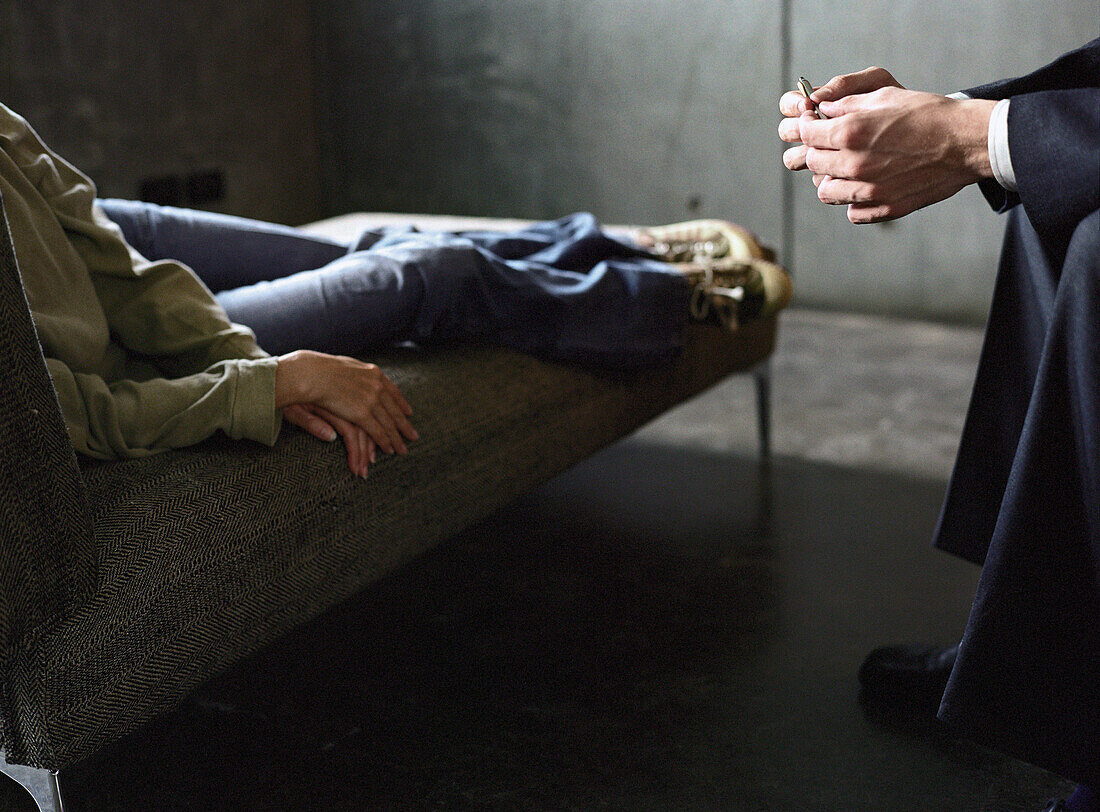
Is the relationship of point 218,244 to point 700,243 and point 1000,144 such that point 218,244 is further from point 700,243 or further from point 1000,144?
point 1000,144

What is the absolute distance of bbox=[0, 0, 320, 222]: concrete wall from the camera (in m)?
3.43

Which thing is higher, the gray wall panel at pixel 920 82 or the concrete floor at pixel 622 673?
the gray wall panel at pixel 920 82

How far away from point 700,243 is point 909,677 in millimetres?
913

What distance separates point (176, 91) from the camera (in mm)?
3916

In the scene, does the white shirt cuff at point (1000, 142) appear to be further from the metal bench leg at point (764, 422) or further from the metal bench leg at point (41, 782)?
the metal bench leg at point (764, 422)

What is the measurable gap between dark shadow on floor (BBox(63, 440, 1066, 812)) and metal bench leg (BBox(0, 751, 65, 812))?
0.21 m

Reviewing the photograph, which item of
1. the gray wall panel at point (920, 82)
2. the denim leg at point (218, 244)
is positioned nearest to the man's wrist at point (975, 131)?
the denim leg at point (218, 244)

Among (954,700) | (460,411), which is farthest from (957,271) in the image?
(954,700)

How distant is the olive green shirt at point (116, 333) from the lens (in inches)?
42.1

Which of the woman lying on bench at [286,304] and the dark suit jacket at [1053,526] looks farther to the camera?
the woman lying on bench at [286,304]

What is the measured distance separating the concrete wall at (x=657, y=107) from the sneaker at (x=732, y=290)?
194 centimetres

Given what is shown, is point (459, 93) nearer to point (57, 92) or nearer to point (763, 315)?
point (57, 92)

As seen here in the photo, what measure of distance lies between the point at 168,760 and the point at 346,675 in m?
0.25

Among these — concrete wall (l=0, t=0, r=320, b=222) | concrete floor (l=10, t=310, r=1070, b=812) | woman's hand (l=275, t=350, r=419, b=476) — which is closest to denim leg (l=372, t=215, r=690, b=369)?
woman's hand (l=275, t=350, r=419, b=476)
